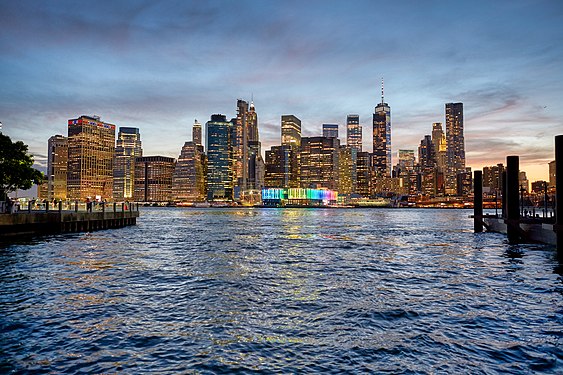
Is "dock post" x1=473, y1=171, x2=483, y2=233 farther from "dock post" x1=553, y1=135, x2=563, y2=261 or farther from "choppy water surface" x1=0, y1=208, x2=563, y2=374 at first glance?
"dock post" x1=553, y1=135, x2=563, y2=261

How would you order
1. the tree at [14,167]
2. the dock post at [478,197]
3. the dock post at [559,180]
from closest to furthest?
the dock post at [559,180] < the tree at [14,167] < the dock post at [478,197]

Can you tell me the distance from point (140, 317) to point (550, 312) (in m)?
17.0

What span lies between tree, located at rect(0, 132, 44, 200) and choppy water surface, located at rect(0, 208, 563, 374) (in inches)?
1318

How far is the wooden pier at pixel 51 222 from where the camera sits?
161 feet

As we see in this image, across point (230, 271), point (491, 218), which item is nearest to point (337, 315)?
point (230, 271)

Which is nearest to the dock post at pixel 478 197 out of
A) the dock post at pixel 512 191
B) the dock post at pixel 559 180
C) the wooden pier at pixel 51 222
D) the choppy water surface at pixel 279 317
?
the dock post at pixel 512 191

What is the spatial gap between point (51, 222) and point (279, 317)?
5316cm

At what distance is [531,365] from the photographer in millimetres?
11383

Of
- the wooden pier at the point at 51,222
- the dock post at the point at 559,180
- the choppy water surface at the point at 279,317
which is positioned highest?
the dock post at the point at 559,180

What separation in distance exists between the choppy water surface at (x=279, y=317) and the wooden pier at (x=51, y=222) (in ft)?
71.8

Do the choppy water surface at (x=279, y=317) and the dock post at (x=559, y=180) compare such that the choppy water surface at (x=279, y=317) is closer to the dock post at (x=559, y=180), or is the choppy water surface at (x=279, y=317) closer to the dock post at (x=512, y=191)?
the dock post at (x=559, y=180)

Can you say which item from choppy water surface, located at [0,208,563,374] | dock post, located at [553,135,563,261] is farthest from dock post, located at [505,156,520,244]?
dock post, located at [553,135,563,261]

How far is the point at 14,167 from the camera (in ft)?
190

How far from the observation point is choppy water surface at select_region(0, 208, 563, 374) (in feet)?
38.3
